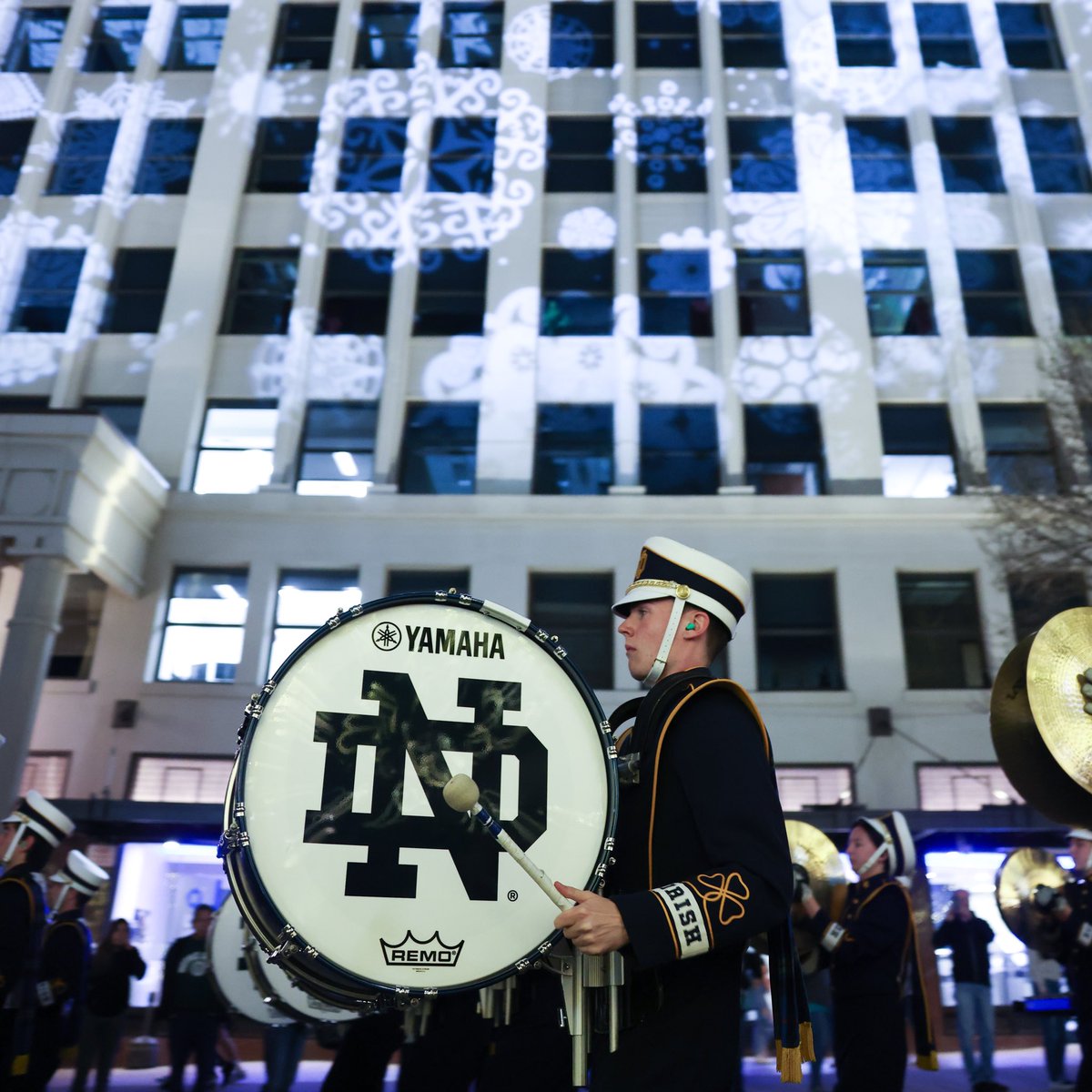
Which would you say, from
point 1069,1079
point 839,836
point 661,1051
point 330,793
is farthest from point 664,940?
point 839,836

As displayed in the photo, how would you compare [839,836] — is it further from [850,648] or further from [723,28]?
[723,28]

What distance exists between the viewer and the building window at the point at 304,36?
849 inches

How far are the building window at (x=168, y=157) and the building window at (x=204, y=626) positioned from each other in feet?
25.7


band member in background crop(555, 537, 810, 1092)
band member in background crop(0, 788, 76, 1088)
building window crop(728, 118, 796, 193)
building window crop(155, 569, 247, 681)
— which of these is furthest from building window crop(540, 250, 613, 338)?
band member in background crop(555, 537, 810, 1092)

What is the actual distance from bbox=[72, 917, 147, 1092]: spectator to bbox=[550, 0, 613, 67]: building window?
58.6 feet

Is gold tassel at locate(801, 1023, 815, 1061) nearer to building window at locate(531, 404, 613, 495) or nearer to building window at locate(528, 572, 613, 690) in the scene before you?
building window at locate(528, 572, 613, 690)

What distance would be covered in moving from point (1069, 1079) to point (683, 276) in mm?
13560

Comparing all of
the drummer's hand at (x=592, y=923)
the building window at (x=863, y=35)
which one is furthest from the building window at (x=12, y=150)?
the drummer's hand at (x=592, y=923)

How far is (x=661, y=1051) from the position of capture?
234 cm

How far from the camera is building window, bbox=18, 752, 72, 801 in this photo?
15.8m

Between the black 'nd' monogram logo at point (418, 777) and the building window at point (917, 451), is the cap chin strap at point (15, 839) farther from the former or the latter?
the building window at point (917, 451)

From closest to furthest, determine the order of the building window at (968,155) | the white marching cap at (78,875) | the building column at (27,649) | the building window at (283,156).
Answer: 1. the white marching cap at (78,875)
2. the building column at (27,649)
3. the building window at (968,155)
4. the building window at (283,156)

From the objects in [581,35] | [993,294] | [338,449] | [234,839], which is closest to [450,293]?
[338,449]

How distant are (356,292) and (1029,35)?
560 inches
